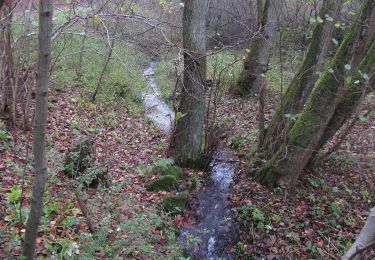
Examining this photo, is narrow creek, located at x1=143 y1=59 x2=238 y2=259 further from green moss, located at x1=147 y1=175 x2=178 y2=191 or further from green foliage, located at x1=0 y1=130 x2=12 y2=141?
green foliage, located at x1=0 y1=130 x2=12 y2=141

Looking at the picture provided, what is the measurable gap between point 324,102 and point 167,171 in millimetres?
3131

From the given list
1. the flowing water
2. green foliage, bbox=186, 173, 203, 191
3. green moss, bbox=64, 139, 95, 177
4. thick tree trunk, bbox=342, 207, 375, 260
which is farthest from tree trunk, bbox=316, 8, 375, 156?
the flowing water

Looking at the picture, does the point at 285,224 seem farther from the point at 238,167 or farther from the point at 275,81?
the point at 275,81

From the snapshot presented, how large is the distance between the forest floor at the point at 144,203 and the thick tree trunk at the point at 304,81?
0.74 meters

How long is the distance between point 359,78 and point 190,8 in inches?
131

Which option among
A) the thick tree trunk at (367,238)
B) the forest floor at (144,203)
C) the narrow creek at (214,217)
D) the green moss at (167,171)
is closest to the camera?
the thick tree trunk at (367,238)

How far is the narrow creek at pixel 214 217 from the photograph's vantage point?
5.54 meters

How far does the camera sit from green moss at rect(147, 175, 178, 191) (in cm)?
646

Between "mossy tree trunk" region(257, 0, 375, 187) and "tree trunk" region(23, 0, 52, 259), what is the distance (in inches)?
180

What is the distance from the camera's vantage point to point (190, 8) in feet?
22.5

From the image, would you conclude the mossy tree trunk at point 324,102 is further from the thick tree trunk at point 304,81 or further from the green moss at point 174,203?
the green moss at point 174,203

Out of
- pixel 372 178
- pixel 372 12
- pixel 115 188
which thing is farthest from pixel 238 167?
pixel 372 12

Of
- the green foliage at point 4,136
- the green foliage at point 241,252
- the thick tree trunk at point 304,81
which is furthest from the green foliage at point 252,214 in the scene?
the green foliage at point 4,136

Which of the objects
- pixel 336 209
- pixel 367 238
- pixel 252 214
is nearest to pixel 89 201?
pixel 252 214
